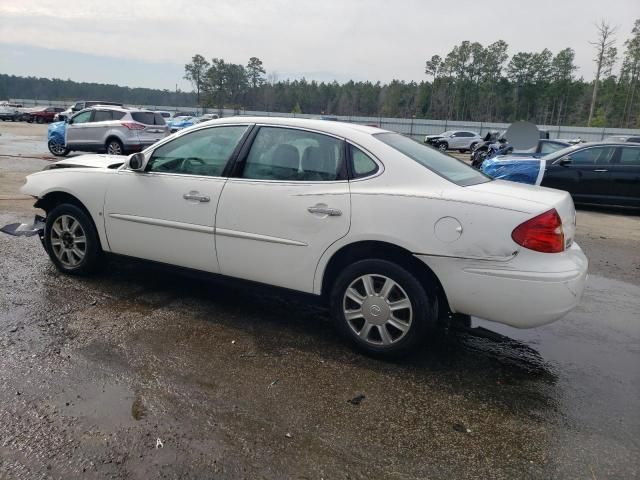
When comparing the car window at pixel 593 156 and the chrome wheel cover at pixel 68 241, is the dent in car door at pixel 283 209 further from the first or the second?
the car window at pixel 593 156

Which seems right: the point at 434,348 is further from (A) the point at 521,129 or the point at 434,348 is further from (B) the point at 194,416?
(A) the point at 521,129

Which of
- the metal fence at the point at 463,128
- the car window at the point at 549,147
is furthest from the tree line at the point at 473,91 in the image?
the car window at the point at 549,147

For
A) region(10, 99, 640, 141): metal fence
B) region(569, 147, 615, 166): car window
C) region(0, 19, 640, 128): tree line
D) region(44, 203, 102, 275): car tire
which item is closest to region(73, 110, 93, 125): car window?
region(44, 203, 102, 275): car tire

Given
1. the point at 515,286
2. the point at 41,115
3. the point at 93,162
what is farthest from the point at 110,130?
the point at 41,115

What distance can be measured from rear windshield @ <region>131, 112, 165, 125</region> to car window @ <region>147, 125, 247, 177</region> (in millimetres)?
13445

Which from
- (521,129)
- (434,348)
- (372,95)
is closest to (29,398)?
(434,348)

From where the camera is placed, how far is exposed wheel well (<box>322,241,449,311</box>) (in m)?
3.28

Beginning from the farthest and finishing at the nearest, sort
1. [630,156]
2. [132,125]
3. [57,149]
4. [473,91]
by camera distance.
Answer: [473,91], [57,149], [132,125], [630,156]

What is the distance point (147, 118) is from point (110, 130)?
131 centimetres

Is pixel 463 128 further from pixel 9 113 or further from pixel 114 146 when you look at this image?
pixel 9 113

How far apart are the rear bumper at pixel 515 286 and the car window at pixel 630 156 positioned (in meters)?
8.79

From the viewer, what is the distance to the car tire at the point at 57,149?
16.8 metres

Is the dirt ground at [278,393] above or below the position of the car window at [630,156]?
below

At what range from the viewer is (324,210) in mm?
3438
